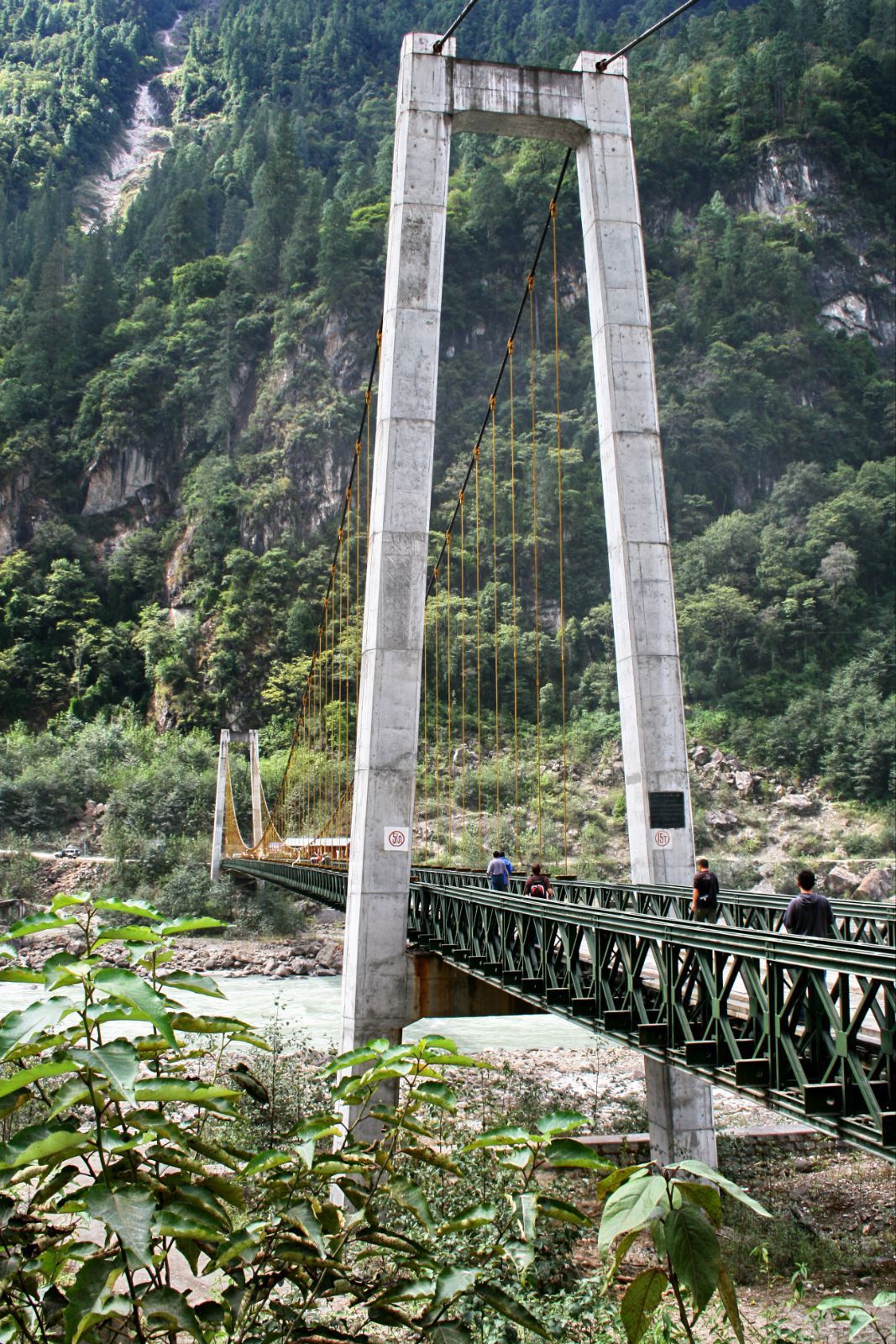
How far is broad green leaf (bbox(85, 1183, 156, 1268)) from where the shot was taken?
1.45m

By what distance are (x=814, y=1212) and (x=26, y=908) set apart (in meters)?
34.3

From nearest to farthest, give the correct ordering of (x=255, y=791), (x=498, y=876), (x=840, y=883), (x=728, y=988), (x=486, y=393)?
1. (x=728, y=988)
2. (x=498, y=876)
3. (x=840, y=883)
4. (x=255, y=791)
5. (x=486, y=393)

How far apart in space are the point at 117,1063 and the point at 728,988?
469 cm

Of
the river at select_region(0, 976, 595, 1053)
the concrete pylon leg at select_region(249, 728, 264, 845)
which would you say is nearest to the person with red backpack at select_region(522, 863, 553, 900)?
the river at select_region(0, 976, 595, 1053)

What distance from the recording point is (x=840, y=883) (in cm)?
3872

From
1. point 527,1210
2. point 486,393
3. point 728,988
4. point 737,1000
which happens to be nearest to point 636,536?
point 737,1000

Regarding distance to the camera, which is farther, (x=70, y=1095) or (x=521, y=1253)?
(x=521, y=1253)

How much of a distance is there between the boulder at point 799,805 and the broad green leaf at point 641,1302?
5008cm

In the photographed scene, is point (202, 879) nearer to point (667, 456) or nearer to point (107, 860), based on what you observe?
point (107, 860)

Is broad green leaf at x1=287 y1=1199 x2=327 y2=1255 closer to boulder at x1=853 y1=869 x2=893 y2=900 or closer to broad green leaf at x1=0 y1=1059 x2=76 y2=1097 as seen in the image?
broad green leaf at x1=0 y1=1059 x2=76 y2=1097

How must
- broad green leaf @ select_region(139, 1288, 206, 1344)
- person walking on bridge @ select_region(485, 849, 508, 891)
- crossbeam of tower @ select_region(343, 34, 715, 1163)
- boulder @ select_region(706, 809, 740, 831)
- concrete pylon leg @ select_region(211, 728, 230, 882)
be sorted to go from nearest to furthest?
broad green leaf @ select_region(139, 1288, 206, 1344), crossbeam of tower @ select_region(343, 34, 715, 1163), person walking on bridge @ select_region(485, 849, 508, 891), concrete pylon leg @ select_region(211, 728, 230, 882), boulder @ select_region(706, 809, 740, 831)

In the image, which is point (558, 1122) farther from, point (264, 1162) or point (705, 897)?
point (705, 897)

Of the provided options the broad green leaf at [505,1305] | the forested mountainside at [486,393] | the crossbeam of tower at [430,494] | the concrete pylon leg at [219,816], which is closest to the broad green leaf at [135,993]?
the broad green leaf at [505,1305]

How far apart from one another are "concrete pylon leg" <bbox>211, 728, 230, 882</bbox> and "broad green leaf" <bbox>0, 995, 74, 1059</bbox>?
1730 inches
